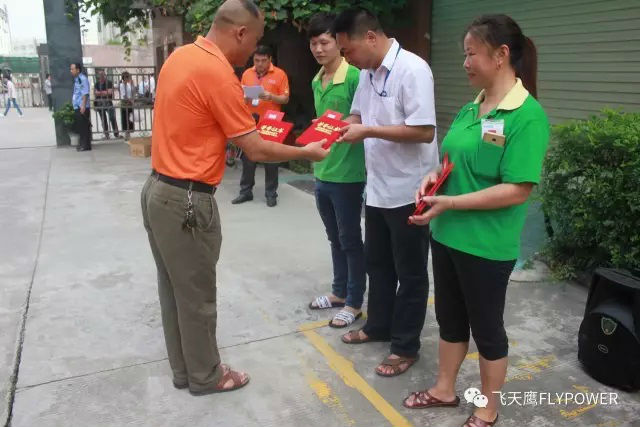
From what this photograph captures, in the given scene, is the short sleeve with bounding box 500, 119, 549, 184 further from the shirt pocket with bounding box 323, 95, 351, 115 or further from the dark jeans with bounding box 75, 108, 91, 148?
the dark jeans with bounding box 75, 108, 91, 148

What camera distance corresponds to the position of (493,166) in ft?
7.13

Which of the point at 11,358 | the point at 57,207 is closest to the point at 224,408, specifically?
the point at 11,358

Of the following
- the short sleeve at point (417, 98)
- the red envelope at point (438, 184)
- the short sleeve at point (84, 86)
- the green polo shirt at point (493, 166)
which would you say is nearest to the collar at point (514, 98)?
the green polo shirt at point (493, 166)

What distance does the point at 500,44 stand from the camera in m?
2.15

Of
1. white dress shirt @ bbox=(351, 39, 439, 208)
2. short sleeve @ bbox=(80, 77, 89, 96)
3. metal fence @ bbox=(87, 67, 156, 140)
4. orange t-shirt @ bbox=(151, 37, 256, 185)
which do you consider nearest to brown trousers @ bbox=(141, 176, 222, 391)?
orange t-shirt @ bbox=(151, 37, 256, 185)

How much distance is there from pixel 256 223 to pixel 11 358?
3069 mm

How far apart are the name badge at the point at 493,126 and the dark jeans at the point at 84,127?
1055 cm

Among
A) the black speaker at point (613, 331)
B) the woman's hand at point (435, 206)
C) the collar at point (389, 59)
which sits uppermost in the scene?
the collar at point (389, 59)

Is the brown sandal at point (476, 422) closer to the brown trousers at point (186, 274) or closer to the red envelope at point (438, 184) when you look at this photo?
the red envelope at point (438, 184)

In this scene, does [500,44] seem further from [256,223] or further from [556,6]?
[556,6]

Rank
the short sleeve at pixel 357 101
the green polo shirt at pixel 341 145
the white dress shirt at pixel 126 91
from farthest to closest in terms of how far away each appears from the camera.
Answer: the white dress shirt at pixel 126 91 → the green polo shirt at pixel 341 145 → the short sleeve at pixel 357 101

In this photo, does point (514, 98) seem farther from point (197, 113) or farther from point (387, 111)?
point (197, 113)

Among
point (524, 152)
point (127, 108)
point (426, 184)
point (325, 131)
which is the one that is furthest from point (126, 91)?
point (524, 152)

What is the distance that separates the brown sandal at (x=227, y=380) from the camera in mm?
2865
